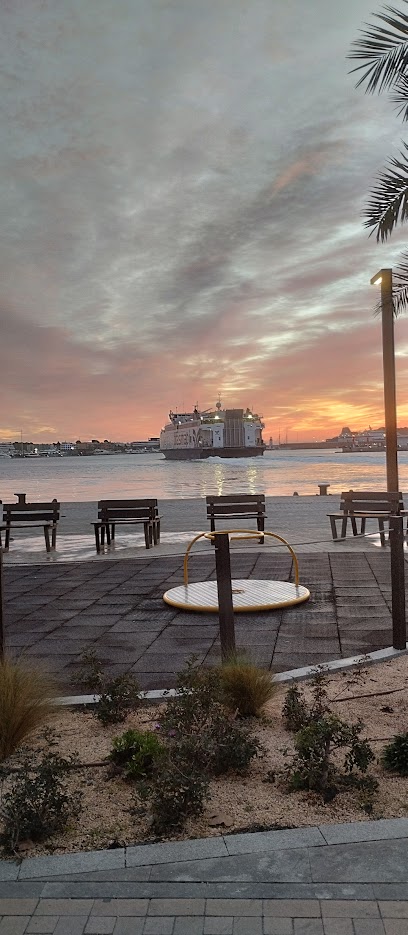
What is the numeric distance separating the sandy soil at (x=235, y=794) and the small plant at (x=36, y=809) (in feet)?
0.16

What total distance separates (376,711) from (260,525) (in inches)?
309

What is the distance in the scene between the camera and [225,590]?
5.10 m

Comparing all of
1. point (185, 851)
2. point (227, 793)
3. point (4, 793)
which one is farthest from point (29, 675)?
point (185, 851)

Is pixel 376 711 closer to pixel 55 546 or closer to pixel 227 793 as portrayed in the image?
pixel 227 793

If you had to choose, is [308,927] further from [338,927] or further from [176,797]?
[176,797]

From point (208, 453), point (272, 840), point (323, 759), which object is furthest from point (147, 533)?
point (208, 453)

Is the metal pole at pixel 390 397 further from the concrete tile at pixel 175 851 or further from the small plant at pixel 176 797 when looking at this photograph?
the concrete tile at pixel 175 851

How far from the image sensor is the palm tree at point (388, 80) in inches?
220

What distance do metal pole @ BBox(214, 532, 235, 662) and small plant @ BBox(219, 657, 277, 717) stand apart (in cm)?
74

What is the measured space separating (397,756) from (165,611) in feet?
13.7

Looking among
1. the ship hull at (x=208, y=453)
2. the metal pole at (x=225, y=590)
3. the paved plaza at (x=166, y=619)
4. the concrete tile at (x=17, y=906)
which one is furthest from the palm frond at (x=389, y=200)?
the ship hull at (x=208, y=453)

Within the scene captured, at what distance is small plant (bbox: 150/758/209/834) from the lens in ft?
9.53

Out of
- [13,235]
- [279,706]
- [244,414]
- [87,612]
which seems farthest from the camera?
[244,414]

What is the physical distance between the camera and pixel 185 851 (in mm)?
2672
